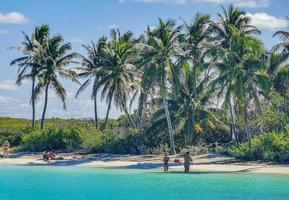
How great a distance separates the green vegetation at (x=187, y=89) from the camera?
4034cm

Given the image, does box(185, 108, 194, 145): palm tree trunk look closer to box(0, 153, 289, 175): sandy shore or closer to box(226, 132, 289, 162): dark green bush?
box(0, 153, 289, 175): sandy shore

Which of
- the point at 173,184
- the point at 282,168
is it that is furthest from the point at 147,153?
the point at 173,184

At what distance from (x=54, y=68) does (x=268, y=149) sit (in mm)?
26303

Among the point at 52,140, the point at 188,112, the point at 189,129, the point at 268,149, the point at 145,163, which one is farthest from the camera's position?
the point at 52,140

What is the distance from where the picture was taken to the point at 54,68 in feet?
183

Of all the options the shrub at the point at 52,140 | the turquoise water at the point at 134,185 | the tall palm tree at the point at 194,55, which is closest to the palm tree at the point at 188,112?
the tall palm tree at the point at 194,55

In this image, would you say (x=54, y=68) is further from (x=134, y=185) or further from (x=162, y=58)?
(x=134, y=185)

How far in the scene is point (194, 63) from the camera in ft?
159

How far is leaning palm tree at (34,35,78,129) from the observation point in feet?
183

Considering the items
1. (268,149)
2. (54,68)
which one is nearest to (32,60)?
(54,68)

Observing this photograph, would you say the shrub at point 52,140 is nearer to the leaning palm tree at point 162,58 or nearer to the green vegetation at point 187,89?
the green vegetation at point 187,89

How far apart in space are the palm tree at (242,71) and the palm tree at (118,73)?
12739 mm

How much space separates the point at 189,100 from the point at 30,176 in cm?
1707

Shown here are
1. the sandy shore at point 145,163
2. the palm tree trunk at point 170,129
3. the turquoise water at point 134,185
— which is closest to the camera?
the turquoise water at point 134,185
